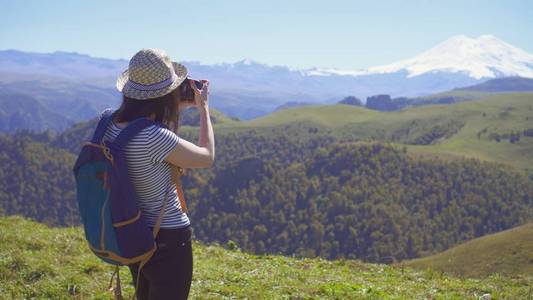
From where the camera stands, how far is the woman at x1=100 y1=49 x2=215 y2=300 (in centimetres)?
512

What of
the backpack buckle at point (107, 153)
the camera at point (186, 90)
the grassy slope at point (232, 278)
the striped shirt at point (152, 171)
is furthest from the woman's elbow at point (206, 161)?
the grassy slope at point (232, 278)

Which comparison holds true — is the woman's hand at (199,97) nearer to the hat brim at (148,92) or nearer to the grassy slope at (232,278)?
the hat brim at (148,92)

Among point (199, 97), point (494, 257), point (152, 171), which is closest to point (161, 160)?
point (152, 171)

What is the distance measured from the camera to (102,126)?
5348mm

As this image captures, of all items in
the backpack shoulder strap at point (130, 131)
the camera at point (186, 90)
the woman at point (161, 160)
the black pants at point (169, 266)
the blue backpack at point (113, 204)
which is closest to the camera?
the blue backpack at point (113, 204)

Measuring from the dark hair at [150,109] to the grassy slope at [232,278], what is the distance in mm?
5310

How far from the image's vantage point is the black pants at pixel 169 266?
527cm

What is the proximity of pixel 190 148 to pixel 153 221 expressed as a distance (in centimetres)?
86

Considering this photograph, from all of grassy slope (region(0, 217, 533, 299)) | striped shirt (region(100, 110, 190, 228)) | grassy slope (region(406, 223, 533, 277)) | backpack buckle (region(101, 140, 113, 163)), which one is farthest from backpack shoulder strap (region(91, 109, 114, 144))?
grassy slope (region(406, 223, 533, 277))

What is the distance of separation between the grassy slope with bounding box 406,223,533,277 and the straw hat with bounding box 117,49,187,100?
28.8 meters

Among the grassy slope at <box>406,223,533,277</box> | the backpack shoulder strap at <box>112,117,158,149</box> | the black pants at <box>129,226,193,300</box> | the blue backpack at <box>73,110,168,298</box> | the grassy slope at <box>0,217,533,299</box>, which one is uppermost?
the backpack shoulder strap at <box>112,117,158,149</box>

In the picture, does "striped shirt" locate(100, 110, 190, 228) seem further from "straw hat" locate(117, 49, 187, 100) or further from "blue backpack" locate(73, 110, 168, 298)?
"straw hat" locate(117, 49, 187, 100)

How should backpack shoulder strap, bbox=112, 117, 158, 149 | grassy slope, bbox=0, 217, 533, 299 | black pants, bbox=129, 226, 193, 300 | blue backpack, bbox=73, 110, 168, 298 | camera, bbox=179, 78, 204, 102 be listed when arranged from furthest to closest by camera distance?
grassy slope, bbox=0, 217, 533, 299 → camera, bbox=179, 78, 204, 102 → black pants, bbox=129, 226, 193, 300 → backpack shoulder strap, bbox=112, 117, 158, 149 → blue backpack, bbox=73, 110, 168, 298

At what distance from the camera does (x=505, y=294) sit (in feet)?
37.2
